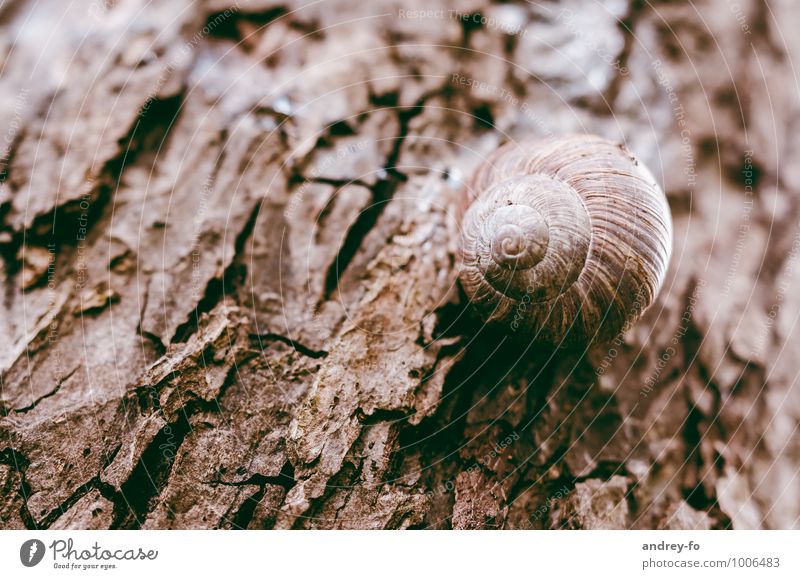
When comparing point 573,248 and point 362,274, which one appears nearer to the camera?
point 573,248

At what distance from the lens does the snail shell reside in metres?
0.64

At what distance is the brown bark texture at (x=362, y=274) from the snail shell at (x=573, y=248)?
0.27ft

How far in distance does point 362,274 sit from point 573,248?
0.33 metres

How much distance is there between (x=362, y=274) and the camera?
0.80m

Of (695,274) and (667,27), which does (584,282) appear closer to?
(695,274)

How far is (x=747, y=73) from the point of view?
92 centimetres

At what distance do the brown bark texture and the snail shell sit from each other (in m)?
0.08

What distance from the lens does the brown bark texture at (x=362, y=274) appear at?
693 millimetres

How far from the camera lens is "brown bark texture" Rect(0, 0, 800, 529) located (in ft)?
2.27

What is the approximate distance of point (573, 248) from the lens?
0.64m

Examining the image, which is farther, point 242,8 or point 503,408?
point 242,8

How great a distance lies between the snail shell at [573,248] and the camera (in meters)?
0.64
